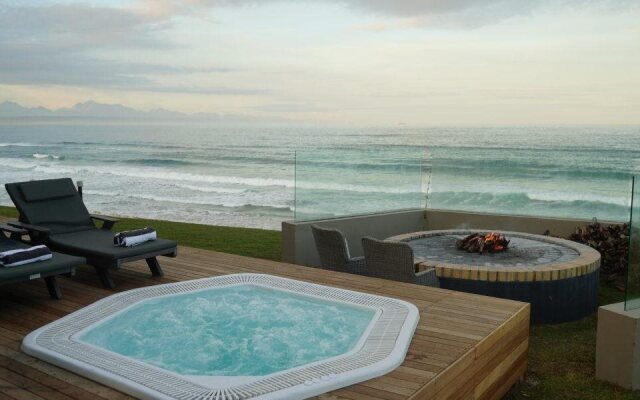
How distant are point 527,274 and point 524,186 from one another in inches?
161

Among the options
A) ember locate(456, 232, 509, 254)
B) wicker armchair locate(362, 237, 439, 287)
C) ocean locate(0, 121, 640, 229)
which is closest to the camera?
wicker armchair locate(362, 237, 439, 287)

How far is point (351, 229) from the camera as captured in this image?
749 centimetres

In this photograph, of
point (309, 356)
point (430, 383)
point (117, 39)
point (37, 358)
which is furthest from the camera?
point (117, 39)

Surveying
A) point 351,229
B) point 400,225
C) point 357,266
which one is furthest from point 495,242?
point 400,225

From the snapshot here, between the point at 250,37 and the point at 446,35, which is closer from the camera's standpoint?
the point at 446,35

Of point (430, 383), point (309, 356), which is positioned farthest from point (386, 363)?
point (309, 356)

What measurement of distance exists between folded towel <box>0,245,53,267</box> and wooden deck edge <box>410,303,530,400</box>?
119 inches

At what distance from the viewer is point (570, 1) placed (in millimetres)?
21922

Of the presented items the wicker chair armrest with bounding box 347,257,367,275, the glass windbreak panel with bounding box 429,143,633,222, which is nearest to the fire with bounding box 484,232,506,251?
the wicker chair armrest with bounding box 347,257,367,275

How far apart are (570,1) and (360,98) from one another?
37.3 ft

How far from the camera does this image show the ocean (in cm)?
784

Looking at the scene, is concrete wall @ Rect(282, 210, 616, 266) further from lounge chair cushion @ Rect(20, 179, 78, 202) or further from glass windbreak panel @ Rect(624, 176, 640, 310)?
glass windbreak panel @ Rect(624, 176, 640, 310)

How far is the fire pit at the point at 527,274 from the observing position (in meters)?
4.98

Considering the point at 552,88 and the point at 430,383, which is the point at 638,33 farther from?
the point at 430,383
